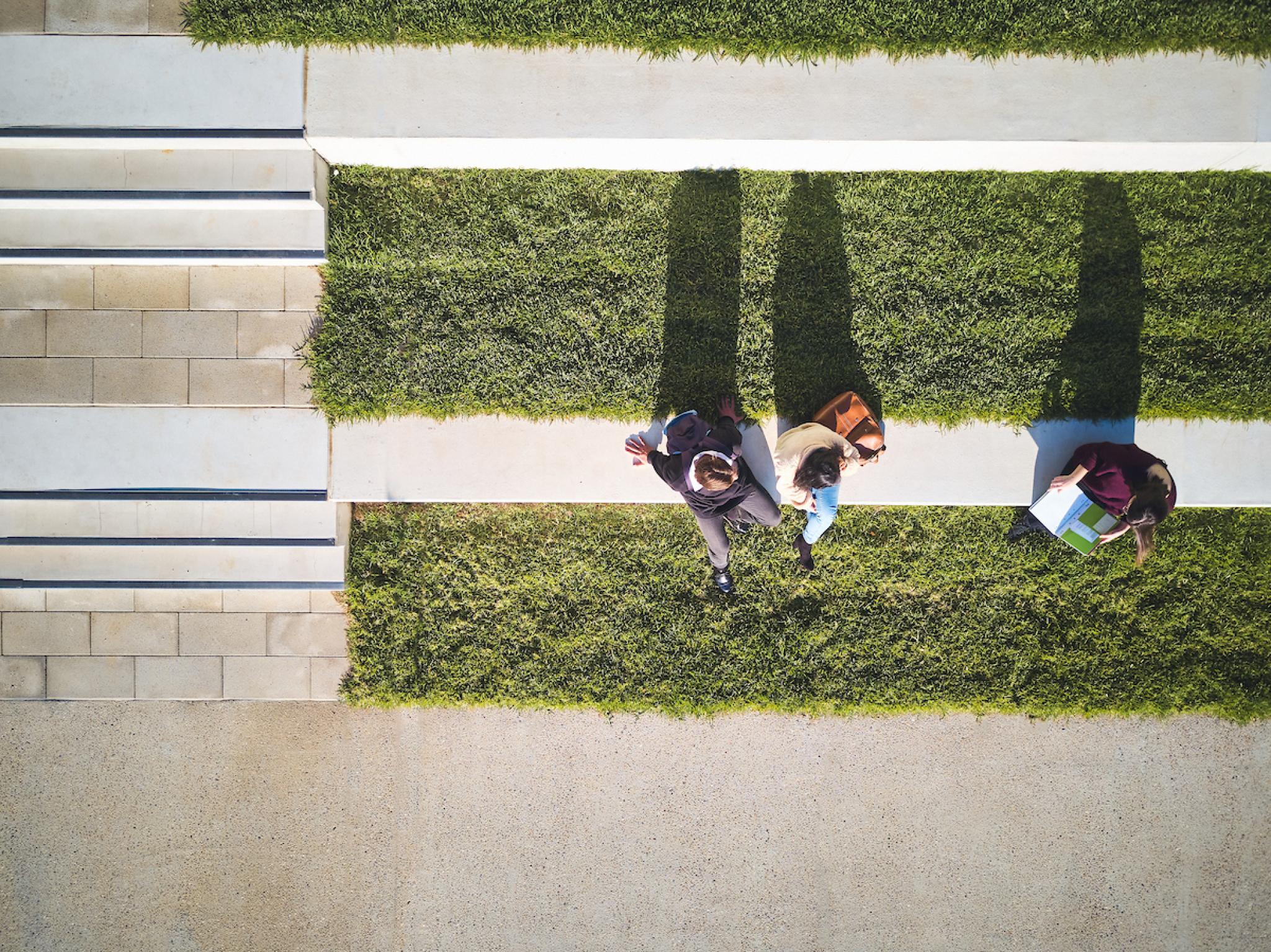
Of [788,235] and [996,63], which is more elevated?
[996,63]

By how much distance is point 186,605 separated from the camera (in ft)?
19.5

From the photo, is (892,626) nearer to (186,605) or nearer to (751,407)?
(751,407)

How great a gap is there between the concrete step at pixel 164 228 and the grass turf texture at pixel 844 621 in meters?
2.81

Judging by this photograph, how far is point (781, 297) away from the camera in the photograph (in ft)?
18.7

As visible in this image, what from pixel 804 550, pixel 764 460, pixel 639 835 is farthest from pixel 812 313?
pixel 639 835

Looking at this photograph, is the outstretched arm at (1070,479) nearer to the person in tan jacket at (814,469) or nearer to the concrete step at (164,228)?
the person in tan jacket at (814,469)

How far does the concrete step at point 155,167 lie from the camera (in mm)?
5422

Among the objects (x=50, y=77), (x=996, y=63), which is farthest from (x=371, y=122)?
(x=996, y=63)

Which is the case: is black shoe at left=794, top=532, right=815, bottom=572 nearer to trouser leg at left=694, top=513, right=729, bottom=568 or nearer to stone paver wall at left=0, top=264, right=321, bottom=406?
trouser leg at left=694, top=513, right=729, bottom=568

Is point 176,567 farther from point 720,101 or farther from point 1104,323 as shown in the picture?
point 1104,323

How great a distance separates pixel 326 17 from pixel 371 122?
0.92 meters

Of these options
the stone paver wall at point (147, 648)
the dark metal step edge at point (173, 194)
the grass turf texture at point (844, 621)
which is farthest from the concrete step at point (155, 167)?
the stone paver wall at point (147, 648)

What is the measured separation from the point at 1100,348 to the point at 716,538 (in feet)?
12.4

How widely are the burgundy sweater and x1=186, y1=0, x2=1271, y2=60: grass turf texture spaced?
3.29 metres
